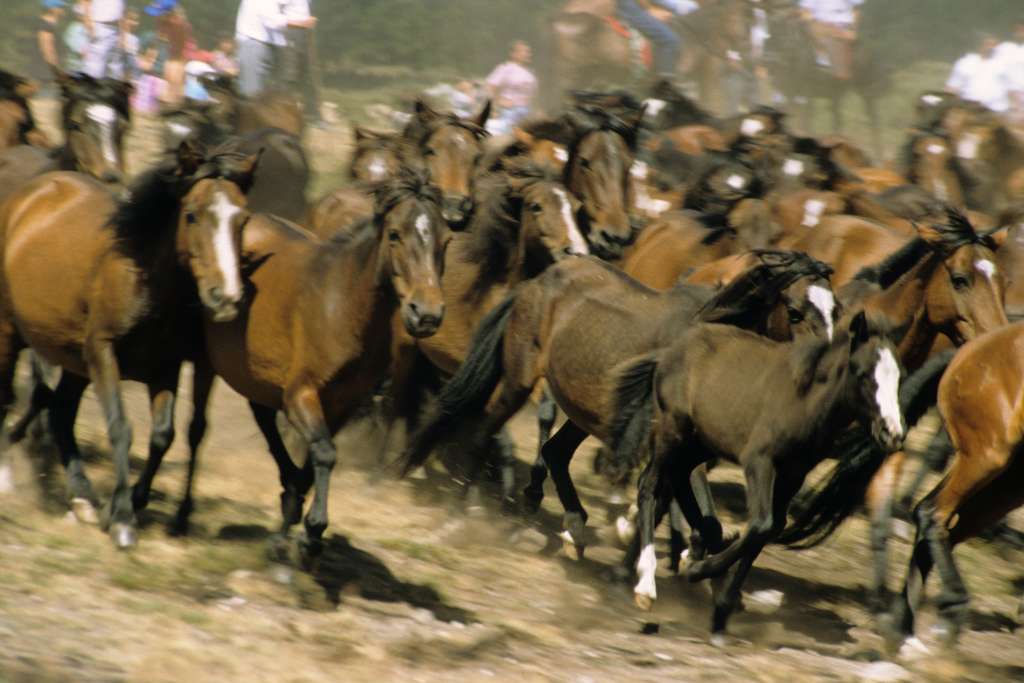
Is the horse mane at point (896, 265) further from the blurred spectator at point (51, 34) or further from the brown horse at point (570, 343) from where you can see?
the blurred spectator at point (51, 34)

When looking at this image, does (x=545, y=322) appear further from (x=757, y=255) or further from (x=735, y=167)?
(x=735, y=167)

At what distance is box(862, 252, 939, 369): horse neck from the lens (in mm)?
8914

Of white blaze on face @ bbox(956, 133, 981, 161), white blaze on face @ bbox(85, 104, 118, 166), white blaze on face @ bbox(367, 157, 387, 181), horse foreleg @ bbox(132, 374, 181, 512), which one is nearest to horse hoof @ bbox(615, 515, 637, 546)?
horse foreleg @ bbox(132, 374, 181, 512)

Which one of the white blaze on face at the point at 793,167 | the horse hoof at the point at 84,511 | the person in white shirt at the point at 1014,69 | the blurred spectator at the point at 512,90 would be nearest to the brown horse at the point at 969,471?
the horse hoof at the point at 84,511

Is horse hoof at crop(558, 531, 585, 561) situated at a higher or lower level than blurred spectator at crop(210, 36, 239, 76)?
higher

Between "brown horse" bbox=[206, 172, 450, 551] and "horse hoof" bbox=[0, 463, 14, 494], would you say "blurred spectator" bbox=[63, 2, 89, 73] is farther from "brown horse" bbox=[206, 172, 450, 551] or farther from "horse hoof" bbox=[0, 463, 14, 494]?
"brown horse" bbox=[206, 172, 450, 551]

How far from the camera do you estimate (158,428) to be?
7.88m

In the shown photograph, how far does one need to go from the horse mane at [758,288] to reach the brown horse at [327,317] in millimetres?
1473

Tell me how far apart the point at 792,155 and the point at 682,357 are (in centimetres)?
Answer: 740

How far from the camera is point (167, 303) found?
7660mm

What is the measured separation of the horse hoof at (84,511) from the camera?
7980 mm

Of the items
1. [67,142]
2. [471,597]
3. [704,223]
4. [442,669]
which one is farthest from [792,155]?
[442,669]

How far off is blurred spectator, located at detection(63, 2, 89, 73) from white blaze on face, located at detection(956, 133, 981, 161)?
32.6 feet

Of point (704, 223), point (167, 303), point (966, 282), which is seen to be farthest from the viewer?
point (704, 223)
